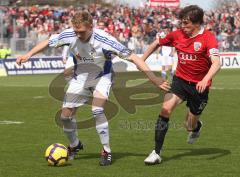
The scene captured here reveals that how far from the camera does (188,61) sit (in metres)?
10.1

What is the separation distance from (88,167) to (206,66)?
239cm

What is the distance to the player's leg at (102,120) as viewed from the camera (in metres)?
9.66

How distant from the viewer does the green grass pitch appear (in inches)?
360

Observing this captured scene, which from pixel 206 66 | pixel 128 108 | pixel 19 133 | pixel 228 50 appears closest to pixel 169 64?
pixel 128 108

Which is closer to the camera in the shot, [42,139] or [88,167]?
[88,167]

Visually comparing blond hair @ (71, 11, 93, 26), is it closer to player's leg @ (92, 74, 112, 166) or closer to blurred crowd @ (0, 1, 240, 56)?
player's leg @ (92, 74, 112, 166)

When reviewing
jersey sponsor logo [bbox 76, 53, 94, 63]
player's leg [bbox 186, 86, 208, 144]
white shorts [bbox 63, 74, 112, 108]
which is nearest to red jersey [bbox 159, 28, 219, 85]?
player's leg [bbox 186, 86, 208, 144]

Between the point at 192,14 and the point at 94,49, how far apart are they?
5.06 ft

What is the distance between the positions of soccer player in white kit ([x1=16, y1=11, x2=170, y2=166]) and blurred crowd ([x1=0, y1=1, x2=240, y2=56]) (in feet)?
97.6

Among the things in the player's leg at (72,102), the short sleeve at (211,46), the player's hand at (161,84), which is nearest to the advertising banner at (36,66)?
the player's leg at (72,102)

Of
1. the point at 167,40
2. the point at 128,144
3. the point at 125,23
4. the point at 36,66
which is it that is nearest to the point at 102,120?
the point at 167,40

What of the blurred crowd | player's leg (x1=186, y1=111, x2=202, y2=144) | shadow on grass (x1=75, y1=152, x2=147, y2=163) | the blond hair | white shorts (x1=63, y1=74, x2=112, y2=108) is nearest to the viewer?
the blond hair

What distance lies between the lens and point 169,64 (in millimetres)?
30312

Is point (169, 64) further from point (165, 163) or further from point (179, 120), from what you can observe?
point (165, 163)
